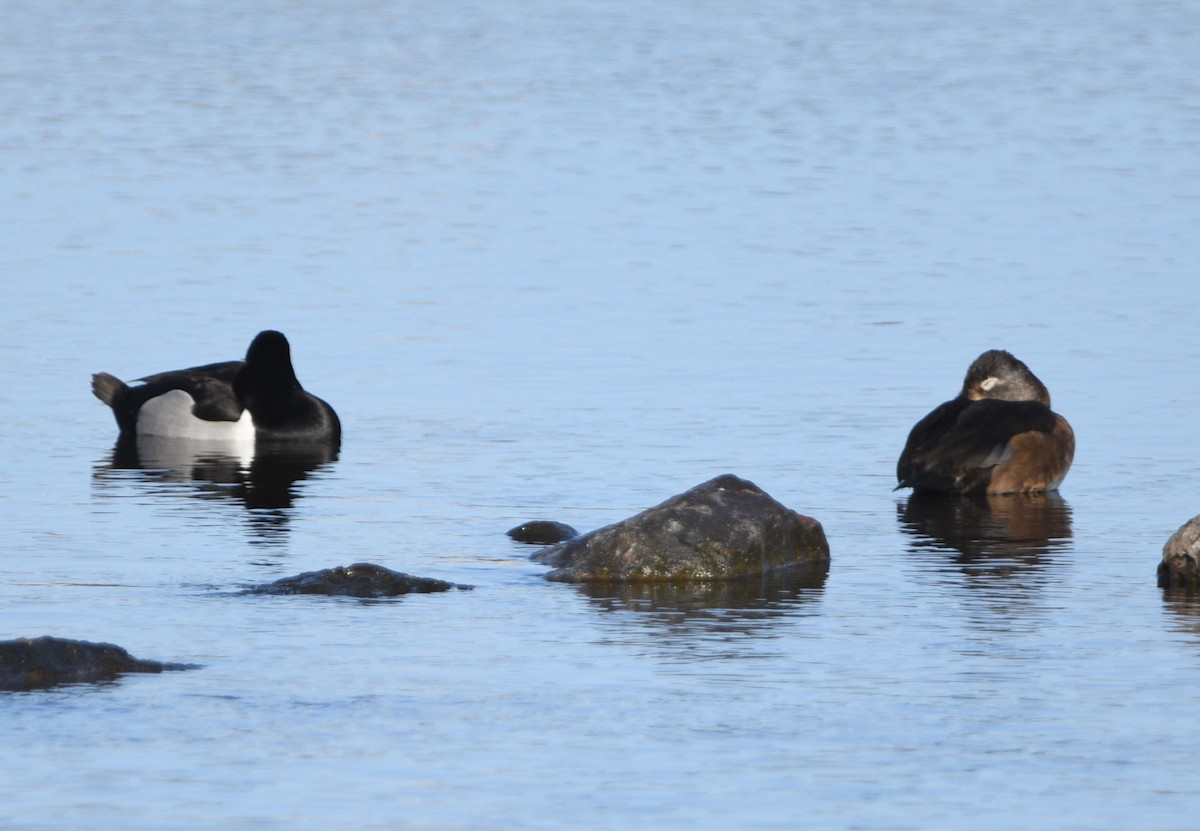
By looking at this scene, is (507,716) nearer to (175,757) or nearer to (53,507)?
(175,757)

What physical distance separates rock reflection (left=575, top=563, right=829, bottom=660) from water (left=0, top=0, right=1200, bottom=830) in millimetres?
52

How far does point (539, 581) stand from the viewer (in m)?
11.5

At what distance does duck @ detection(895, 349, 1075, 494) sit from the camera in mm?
14297

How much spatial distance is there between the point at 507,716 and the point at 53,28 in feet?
140

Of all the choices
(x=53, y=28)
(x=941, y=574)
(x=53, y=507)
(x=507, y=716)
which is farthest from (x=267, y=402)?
(x=53, y=28)

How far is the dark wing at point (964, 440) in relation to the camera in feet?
46.8

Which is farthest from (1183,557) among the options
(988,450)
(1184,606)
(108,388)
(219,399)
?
(108,388)

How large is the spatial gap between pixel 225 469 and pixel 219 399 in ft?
4.25

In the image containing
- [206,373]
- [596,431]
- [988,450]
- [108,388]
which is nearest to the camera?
[988,450]

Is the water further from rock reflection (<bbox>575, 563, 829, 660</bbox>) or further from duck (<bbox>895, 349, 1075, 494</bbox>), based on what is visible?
duck (<bbox>895, 349, 1075, 494</bbox>)

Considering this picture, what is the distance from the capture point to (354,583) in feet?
36.4

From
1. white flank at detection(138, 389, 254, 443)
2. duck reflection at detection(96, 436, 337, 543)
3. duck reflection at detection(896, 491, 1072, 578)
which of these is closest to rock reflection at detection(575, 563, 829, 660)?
duck reflection at detection(896, 491, 1072, 578)

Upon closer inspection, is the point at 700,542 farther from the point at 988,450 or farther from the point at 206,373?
the point at 206,373

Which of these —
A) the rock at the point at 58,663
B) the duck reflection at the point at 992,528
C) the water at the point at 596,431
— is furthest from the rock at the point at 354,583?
the duck reflection at the point at 992,528
